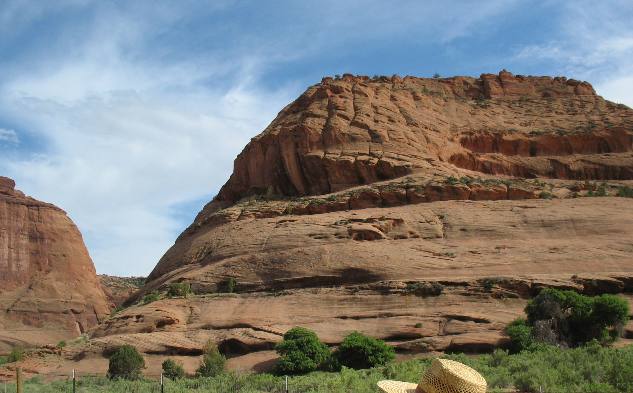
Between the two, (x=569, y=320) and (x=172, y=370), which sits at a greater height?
(x=569, y=320)

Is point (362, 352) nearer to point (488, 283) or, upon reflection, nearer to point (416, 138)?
point (488, 283)

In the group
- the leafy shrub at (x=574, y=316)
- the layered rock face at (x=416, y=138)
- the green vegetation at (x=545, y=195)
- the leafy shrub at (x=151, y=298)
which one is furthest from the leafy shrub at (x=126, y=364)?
the green vegetation at (x=545, y=195)

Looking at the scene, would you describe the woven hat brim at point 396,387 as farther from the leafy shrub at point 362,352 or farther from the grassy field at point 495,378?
the leafy shrub at point 362,352

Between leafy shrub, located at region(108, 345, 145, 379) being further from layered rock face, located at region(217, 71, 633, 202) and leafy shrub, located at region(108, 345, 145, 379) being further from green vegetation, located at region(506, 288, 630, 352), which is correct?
layered rock face, located at region(217, 71, 633, 202)

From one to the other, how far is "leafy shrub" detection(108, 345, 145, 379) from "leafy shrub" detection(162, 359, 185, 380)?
39.8 inches

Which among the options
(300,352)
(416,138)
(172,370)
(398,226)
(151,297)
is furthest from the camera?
(416,138)

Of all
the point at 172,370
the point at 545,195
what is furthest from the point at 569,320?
the point at 172,370

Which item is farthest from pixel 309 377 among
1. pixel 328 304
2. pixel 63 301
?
pixel 63 301

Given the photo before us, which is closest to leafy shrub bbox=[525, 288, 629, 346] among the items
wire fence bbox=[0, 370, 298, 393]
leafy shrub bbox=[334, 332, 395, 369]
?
leafy shrub bbox=[334, 332, 395, 369]

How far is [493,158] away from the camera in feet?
189

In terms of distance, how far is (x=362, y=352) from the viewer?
29922 millimetres

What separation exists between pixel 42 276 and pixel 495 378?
5645cm

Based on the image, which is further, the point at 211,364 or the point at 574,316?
the point at 574,316

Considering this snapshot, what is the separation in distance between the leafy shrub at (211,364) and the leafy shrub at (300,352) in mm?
2174
